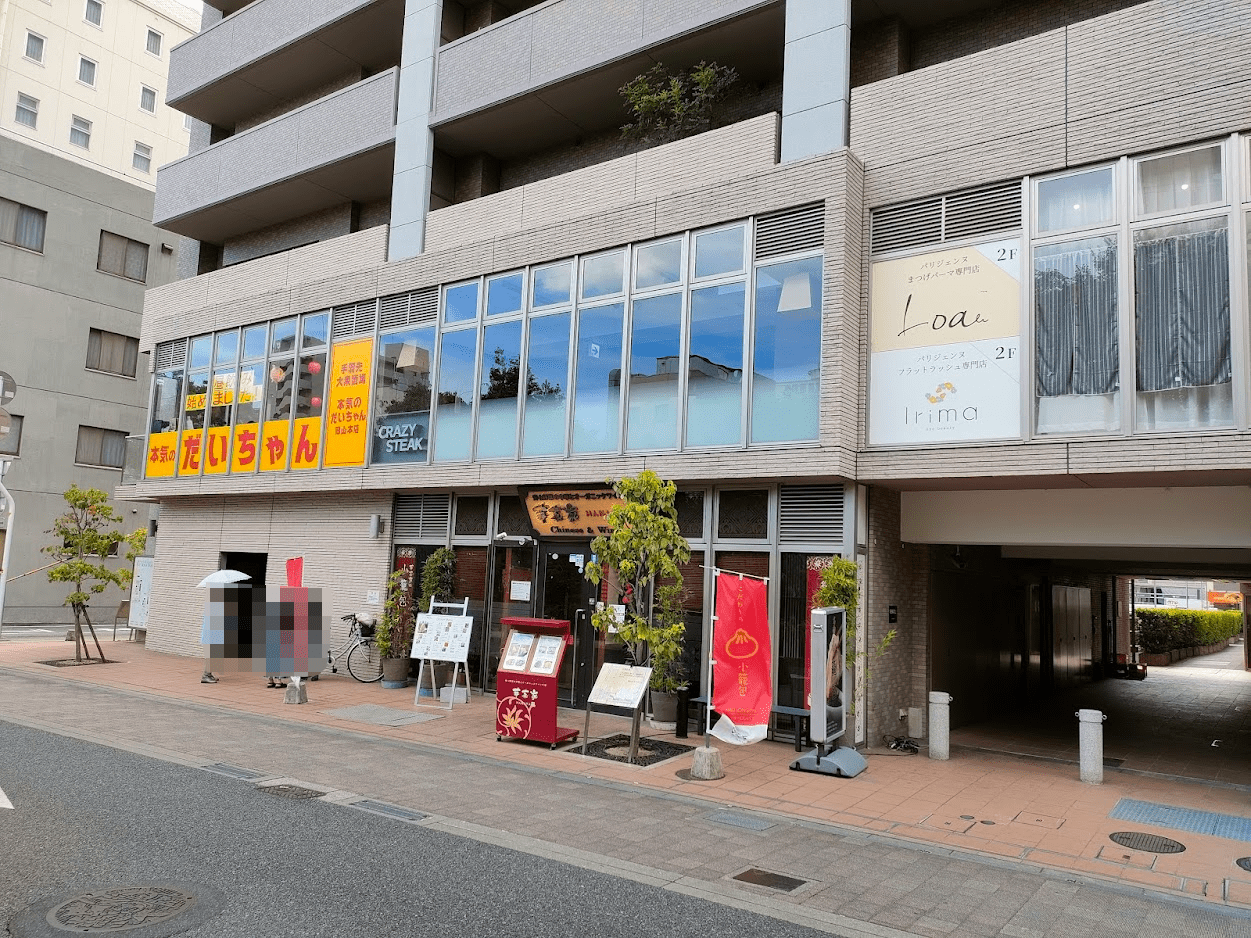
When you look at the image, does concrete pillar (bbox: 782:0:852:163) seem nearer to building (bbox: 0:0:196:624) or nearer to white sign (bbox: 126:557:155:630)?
white sign (bbox: 126:557:155:630)

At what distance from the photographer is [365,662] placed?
17.5 metres

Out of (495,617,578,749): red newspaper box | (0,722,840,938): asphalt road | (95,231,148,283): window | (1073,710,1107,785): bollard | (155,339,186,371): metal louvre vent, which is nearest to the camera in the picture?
(0,722,840,938): asphalt road

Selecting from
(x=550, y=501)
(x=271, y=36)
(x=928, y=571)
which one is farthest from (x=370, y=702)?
(x=271, y=36)

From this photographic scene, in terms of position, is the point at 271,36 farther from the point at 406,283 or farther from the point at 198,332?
the point at 406,283

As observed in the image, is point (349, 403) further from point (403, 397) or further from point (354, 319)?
point (354, 319)

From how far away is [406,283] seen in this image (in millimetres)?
17328

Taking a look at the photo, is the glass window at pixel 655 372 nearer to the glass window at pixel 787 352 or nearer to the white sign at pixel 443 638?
the glass window at pixel 787 352

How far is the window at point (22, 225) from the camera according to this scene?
3016cm

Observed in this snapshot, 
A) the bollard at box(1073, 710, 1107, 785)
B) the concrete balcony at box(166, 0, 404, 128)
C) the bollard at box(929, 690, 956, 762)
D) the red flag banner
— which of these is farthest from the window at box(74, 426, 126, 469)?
the bollard at box(1073, 710, 1107, 785)

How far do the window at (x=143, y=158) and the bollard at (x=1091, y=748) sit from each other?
3920cm

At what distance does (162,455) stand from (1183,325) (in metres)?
20.4

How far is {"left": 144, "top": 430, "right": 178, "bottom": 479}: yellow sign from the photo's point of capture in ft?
69.4

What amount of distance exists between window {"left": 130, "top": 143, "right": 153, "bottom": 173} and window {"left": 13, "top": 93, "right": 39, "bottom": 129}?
3.75 m

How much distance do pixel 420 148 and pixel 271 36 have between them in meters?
6.54
